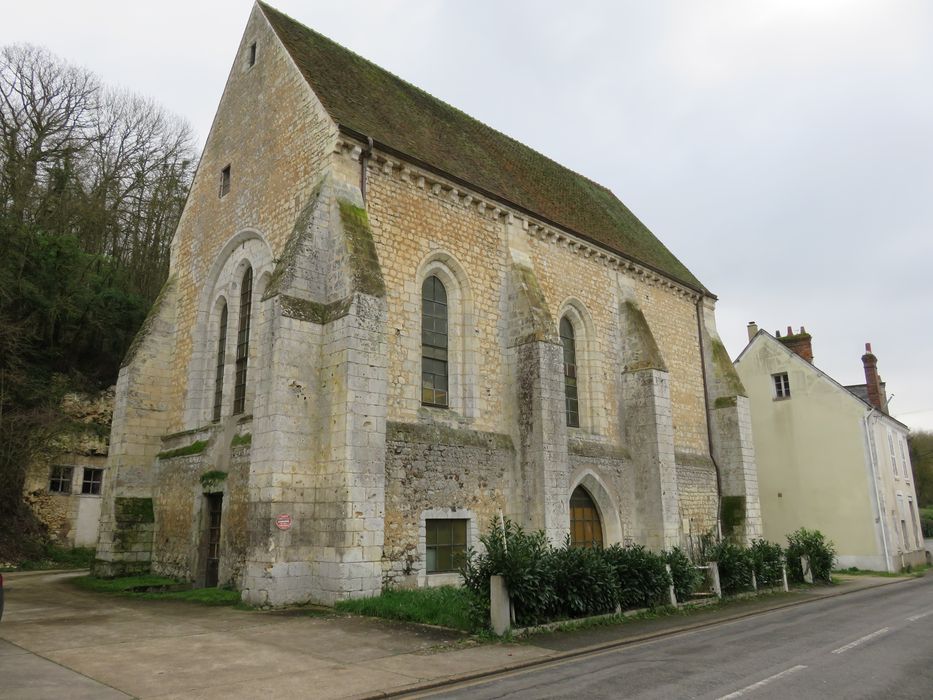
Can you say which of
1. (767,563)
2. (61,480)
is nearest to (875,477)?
(767,563)

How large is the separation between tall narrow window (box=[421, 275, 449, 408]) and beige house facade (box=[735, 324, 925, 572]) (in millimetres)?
16071

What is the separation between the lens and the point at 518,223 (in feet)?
55.7

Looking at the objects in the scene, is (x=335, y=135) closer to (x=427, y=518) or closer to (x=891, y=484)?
(x=427, y=518)

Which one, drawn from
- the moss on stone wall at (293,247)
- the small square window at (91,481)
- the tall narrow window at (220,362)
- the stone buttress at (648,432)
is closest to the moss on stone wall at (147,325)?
the tall narrow window at (220,362)

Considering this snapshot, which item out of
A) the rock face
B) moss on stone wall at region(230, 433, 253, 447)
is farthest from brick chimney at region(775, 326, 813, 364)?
the rock face

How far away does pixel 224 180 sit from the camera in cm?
1725

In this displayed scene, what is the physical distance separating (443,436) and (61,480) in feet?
46.7

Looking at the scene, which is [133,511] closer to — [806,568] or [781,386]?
[806,568]

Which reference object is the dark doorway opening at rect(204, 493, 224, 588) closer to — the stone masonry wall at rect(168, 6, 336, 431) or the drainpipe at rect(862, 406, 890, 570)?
the stone masonry wall at rect(168, 6, 336, 431)

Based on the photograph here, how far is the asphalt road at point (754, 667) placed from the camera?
661cm

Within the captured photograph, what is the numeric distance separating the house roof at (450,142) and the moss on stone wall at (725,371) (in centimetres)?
208

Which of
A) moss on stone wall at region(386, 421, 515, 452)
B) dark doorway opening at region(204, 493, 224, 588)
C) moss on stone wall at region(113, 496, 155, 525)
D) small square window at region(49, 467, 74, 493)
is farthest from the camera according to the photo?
small square window at region(49, 467, 74, 493)

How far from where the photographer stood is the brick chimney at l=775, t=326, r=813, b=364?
26406mm

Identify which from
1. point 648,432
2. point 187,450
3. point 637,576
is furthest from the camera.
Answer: point 648,432
